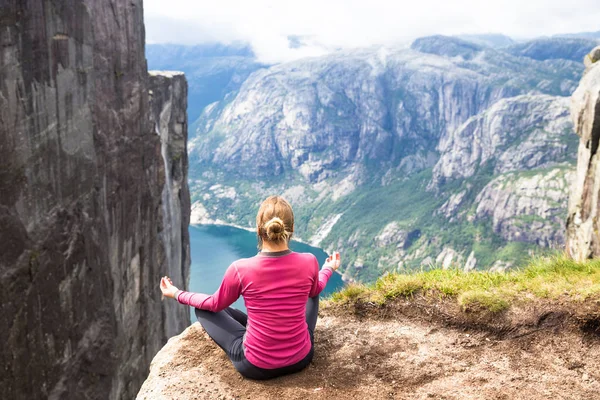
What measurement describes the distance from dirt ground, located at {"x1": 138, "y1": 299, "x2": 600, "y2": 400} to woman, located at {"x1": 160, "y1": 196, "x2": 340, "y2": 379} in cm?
35

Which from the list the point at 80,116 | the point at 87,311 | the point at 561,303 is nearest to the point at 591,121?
the point at 561,303

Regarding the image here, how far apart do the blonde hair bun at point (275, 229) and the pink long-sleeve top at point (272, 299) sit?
35 centimetres

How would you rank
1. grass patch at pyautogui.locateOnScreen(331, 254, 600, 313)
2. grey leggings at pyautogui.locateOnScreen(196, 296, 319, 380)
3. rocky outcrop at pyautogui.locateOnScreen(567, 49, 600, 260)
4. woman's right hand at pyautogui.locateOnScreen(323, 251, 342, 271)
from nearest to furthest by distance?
grey leggings at pyautogui.locateOnScreen(196, 296, 319, 380), woman's right hand at pyautogui.locateOnScreen(323, 251, 342, 271), grass patch at pyautogui.locateOnScreen(331, 254, 600, 313), rocky outcrop at pyautogui.locateOnScreen(567, 49, 600, 260)

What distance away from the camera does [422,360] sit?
9.44m

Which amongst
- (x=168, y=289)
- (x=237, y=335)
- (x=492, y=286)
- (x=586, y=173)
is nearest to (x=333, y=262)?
(x=237, y=335)

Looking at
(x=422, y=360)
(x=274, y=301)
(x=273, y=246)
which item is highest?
(x=273, y=246)

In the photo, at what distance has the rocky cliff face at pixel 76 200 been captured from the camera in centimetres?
2316

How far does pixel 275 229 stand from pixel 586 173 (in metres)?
26.8

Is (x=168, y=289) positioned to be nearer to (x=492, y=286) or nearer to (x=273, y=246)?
(x=273, y=246)

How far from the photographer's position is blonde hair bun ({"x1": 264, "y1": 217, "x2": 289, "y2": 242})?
8.27 meters

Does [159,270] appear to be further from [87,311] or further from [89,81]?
[89,81]

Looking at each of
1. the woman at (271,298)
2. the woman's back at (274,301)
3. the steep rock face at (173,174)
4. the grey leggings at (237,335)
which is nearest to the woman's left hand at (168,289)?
the woman at (271,298)

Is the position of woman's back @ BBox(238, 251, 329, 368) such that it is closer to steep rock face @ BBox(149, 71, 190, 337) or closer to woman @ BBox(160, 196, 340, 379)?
woman @ BBox(160, 196, 340, 379)

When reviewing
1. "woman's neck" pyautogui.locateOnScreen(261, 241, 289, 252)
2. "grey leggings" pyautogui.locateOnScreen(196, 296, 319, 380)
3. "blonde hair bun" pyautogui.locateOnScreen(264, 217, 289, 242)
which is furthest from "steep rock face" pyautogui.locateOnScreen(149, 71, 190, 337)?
"blonde hair bun" pyautogui.locateOnScreen(264, 217, 289, 242)
